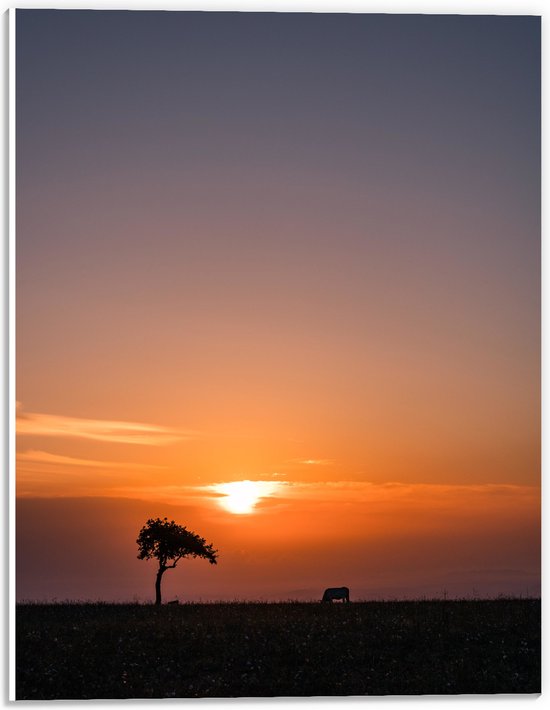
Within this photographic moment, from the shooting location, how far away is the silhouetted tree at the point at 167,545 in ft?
52.5

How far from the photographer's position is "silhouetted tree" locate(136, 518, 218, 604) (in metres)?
16.0

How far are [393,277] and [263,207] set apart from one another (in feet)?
6.63

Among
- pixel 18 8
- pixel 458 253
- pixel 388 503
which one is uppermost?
pixel 18 8

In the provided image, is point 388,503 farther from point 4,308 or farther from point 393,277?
point 4,308

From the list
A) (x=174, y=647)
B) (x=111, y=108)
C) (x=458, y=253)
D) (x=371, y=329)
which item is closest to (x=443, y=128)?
(x=458, y=253)

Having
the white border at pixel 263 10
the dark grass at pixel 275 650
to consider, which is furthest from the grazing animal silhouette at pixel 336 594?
the white border at pixel 263 10

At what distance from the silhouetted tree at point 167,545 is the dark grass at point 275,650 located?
0.80 meters

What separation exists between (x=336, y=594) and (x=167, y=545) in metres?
3.39

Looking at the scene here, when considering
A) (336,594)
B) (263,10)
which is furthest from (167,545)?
(263,10)

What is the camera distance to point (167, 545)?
61.7 ft

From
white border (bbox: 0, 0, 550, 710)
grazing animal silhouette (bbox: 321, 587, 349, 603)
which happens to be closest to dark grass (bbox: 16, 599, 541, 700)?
white border (bbox: 0, 0, 550, 710)

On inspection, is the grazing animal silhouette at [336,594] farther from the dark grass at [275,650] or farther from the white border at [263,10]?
the white border at [263,10]

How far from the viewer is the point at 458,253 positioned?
15.9 metres

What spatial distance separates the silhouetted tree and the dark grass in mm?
797
